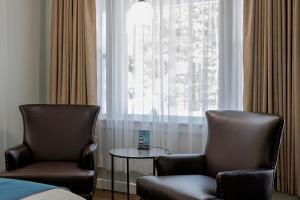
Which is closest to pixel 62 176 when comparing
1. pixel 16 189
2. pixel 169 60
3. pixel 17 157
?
pixel 17 157

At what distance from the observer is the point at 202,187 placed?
228 centimetres

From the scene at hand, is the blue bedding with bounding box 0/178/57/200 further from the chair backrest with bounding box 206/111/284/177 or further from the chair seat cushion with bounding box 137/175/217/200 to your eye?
the chair backrest with bounding box 206/111/284/177

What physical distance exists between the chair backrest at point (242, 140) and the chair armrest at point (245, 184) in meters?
0.14

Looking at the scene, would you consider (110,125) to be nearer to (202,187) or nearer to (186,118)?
(186,118)

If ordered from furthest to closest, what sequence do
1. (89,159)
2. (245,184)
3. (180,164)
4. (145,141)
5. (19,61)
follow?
(19,61)
(145,141)
(89,159)
(180,164)
(245,184)

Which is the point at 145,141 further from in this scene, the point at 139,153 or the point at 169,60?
the point at 169,60

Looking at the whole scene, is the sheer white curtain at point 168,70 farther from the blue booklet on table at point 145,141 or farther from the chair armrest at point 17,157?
the chair armrest at point 17,157

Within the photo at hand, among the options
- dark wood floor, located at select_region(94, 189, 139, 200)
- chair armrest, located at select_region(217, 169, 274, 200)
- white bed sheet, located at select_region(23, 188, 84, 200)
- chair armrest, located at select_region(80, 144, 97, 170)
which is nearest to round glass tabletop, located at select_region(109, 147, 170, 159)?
chair armrest, located at select_region(80, 144, 97, 170)

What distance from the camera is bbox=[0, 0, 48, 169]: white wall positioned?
3531mm

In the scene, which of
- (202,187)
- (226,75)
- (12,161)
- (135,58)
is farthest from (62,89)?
(202,187)

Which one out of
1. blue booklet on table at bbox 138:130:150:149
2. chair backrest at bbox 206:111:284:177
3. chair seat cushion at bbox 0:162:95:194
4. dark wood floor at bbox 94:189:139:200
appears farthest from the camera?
→ dark wood floor at bbox 94:189:139:200

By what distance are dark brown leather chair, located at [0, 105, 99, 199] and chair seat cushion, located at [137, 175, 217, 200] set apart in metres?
0.55

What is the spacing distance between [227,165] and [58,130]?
63.5 inches

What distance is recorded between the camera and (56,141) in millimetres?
3219
